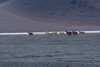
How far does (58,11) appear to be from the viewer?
5812 inches

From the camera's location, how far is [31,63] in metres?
27.4

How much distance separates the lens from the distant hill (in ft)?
448

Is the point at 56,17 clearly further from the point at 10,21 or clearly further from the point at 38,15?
the point at 10,21

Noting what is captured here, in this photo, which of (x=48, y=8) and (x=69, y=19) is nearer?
(x=69, y=19)

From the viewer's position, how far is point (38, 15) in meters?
144

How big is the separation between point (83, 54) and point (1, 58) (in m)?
6.15

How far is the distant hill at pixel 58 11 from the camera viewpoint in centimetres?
13662

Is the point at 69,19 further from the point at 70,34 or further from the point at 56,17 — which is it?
the point at 70,34

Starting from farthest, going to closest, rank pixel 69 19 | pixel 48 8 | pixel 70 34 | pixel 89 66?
pixel 48 8 < pixel 69 19 < pixel 70 34 < pixel 89 66

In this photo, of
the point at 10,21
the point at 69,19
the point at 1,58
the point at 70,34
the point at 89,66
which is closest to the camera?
the point at 89,66

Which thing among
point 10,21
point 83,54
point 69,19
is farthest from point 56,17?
point 83,54

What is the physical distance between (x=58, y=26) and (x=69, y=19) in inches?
530

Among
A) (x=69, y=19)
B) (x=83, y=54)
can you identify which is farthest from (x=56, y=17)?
(x=83, y=54)

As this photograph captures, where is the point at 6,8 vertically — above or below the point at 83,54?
above
